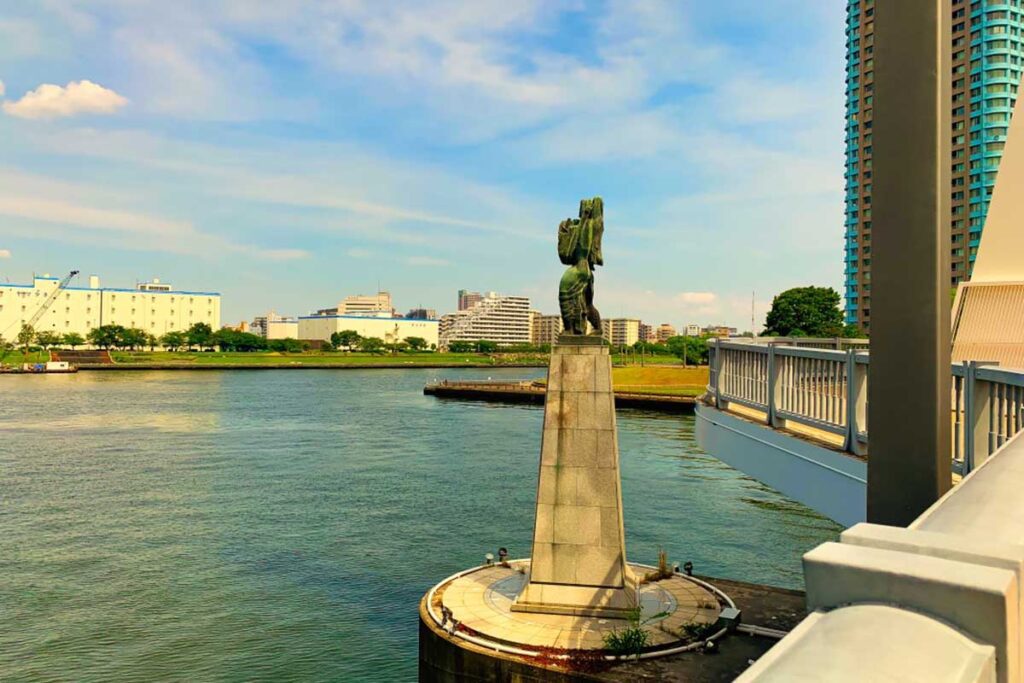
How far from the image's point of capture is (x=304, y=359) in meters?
171

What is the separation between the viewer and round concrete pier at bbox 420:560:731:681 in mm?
11766

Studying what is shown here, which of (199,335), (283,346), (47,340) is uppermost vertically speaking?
(199,335)

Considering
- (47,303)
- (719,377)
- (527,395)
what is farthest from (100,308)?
(719,377)

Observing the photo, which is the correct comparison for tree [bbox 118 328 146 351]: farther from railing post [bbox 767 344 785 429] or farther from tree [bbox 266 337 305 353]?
railing post [bbox 767 344 785 429]

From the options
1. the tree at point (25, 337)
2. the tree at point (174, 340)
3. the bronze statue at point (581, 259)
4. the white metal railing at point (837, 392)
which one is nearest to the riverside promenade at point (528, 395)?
the bronze statue at point (581, 259)

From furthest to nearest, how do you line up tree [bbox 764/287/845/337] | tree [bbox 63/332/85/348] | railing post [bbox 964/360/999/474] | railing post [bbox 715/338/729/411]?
1. tree [bbox 63/332/85/348]
2. tree [bbox 764/287/845/337]
3. railing post [bbox 715/338/729/411]
4. railing post [bbox 964/360/999/474]

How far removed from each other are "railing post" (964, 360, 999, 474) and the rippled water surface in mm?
13178

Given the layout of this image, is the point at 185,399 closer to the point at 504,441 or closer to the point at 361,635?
the point at 504,441

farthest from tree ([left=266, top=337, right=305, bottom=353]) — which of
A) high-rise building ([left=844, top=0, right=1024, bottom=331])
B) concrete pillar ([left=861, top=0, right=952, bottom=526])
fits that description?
concrete pillar ([left=861, top=0, right=952, bottom=526])

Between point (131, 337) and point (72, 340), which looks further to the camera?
point (131, 337)

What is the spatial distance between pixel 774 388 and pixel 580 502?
4641 millimetres

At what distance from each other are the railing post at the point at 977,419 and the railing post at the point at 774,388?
144 inches

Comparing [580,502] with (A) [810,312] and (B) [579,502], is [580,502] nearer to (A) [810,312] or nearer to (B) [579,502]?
→ (B) [579,502]

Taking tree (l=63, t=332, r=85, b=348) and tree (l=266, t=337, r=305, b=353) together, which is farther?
tree (l=266, t=337, r=305, b=353)
